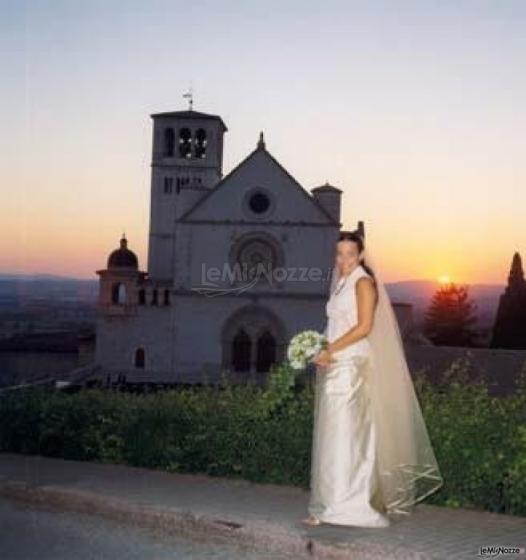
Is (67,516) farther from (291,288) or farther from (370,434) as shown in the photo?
(291,288)

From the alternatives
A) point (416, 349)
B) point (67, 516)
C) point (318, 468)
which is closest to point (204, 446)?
point (67, 516)

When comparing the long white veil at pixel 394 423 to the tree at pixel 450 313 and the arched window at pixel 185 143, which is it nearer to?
the arched window at pixel 185 143

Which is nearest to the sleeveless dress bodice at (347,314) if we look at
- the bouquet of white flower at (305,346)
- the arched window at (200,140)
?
the bouquet of white flower at (305,346)

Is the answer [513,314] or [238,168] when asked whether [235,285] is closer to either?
[238,168]

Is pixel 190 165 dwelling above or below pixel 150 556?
above

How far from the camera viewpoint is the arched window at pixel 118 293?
45562 mm

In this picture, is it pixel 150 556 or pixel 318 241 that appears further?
pixel 318 241

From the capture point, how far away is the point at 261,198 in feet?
145

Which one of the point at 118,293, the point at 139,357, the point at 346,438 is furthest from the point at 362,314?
the point at 118,293

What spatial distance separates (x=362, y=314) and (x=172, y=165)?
42498mm

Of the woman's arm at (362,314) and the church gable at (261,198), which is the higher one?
the church gable at (261,198)

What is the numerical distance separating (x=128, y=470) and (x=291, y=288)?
35078 mm

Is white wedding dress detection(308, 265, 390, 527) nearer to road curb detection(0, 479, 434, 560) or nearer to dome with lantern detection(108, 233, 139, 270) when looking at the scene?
road curb detection(0, 479, 434, 560)

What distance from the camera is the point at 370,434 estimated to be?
6883 millimetres
